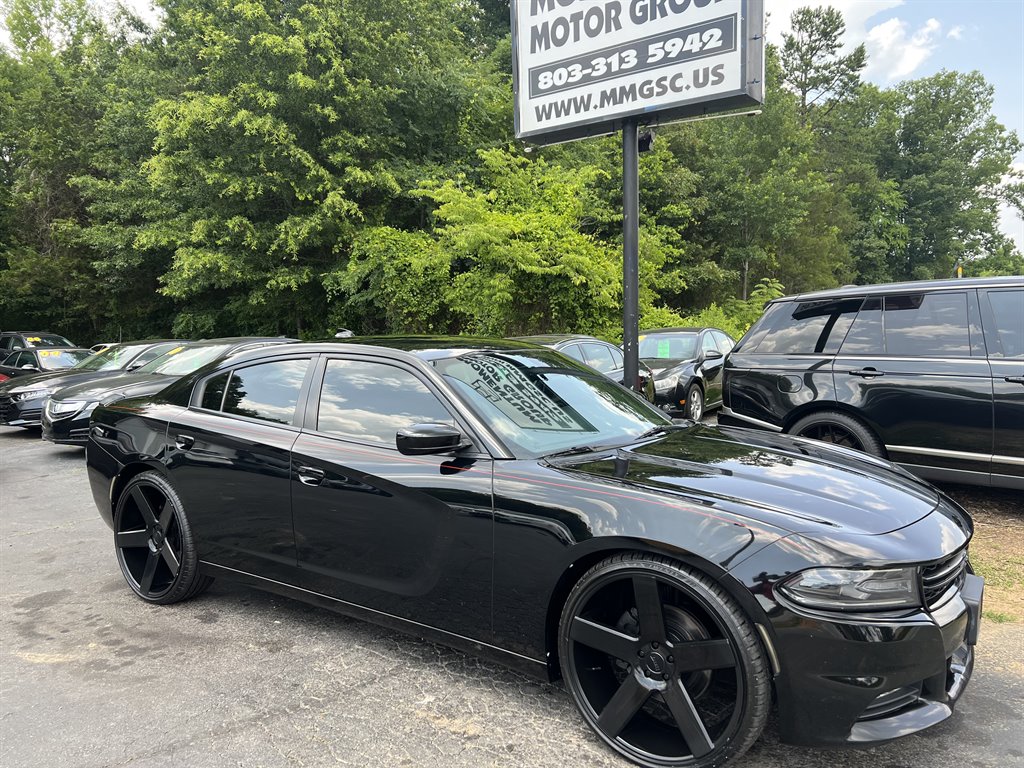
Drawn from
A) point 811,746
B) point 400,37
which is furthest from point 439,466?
point 400,37

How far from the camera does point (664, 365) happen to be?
404 inches

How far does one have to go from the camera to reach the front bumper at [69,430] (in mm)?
8648

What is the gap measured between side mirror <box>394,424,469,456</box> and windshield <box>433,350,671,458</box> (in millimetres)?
241

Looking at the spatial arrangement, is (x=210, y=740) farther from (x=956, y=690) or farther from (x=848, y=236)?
(x=848, y=236)

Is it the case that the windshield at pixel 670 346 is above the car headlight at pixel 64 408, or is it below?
above

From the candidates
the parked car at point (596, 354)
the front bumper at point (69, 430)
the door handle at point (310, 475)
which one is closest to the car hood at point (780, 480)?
the door handle at point (310, 475)

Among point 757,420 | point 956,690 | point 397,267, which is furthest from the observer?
point 397,267

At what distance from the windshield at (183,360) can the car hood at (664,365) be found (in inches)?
242

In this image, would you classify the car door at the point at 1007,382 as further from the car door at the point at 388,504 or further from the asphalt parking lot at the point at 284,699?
the car door at the point at 388,504

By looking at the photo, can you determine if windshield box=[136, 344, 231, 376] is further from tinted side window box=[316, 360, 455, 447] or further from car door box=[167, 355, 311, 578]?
tinted side window box=[316, 360, 455, 447]

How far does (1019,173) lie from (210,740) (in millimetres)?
61861

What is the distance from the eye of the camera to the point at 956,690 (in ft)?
7.55

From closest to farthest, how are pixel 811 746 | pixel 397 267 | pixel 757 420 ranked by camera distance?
1. pixel 811 746
2. pixel 757 420
3. pixel 397 267

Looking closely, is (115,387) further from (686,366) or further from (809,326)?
(809,326)
